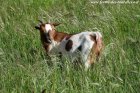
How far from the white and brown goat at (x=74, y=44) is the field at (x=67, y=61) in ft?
0.68

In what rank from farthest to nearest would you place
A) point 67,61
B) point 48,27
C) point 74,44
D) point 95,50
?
point 48,27, point 74,44, point 95,50, point 67,61

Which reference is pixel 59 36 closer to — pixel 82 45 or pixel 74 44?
pixel 74 44

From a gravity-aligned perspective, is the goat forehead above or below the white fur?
above

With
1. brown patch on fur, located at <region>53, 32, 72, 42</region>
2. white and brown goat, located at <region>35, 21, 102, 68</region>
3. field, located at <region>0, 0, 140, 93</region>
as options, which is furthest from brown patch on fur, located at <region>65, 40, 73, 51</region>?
field, located at <region>0, 0, 140, 93</region>

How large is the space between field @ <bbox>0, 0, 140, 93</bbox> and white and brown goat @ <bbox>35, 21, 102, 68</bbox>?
0.21m

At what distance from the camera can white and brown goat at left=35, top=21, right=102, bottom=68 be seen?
758 centimetres

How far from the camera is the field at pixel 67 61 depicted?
5.98 meters

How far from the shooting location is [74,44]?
25.4ft

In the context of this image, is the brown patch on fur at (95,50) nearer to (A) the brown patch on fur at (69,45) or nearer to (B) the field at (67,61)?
(B) the field at (67,61)

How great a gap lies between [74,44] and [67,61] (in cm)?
70

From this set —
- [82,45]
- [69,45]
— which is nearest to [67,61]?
[82,45]

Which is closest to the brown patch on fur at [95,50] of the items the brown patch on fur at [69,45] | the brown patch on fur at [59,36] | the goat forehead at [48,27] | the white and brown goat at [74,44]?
the white and brown goat at [74,44]

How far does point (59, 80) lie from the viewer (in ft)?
20.7

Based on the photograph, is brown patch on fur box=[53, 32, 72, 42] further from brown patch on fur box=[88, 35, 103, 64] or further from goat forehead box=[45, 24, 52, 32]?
brown patch on fur box=[88, 35, 103, 64]
